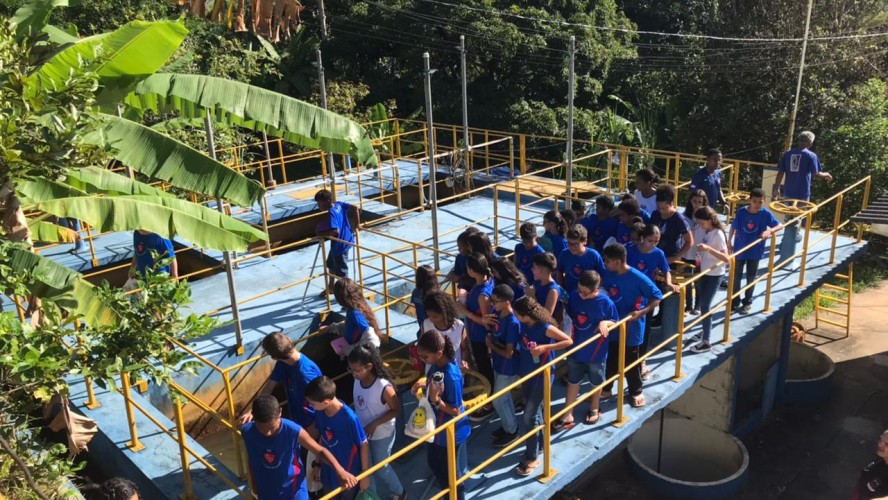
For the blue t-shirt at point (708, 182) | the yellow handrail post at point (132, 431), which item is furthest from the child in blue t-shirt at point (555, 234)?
the yellow handrail post at point (132, 431)

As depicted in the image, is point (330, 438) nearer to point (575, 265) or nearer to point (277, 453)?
point (277, 453)

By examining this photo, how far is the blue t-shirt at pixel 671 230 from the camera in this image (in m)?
8.15

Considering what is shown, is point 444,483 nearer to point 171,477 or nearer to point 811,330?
point 171,477

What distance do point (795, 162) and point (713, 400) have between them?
141 inches

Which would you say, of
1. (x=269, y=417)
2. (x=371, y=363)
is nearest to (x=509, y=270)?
(x=371, y=363)

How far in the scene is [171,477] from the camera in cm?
680

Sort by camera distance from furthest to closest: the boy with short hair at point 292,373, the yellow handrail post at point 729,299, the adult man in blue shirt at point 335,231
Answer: the adult man in blue shirt at point 335,231 → the yellow handrail post at point 729,299 → the boy with short hair at point 292,373

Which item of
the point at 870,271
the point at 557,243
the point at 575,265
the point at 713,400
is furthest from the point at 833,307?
the point at 575,265

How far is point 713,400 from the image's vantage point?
10.2 metres

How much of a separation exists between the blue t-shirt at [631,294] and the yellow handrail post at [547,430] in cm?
113

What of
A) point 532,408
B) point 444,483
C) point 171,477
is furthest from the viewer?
point 171,477

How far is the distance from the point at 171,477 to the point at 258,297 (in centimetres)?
363

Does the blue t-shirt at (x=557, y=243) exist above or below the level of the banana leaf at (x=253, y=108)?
below

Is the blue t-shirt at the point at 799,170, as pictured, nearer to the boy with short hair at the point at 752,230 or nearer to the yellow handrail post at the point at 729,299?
the boy with short hair at the point at 752,230
